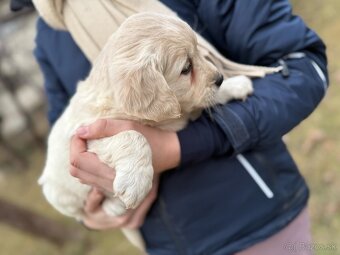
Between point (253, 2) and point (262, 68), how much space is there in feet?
0.79

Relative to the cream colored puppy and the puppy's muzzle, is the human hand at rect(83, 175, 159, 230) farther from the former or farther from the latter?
the puppy's muzzle

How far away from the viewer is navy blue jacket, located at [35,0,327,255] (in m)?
1.79

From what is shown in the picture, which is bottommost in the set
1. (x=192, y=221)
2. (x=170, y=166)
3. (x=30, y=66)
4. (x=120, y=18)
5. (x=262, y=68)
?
(x=30, y=66)

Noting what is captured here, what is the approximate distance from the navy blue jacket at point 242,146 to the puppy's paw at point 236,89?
0.03m

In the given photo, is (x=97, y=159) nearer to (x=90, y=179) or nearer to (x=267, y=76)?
(x=90, y=179)

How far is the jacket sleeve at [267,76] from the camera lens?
1.77m

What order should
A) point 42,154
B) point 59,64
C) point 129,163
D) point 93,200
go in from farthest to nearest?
point 42,154 → point 59,64 → point 93,200 → point 129,163

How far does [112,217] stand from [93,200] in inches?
4.8

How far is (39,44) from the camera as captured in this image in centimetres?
227

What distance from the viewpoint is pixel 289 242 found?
198 centimetres

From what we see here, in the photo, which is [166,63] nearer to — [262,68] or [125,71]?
[125,71]

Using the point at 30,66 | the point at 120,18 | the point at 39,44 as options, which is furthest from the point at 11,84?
the point at 120,18

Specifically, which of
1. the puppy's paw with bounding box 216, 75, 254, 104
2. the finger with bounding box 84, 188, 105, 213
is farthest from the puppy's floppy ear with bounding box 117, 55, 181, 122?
the finger with bounding box 84, 188, 105, 213

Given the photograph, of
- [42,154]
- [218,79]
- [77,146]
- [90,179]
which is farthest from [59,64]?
[42,154]
